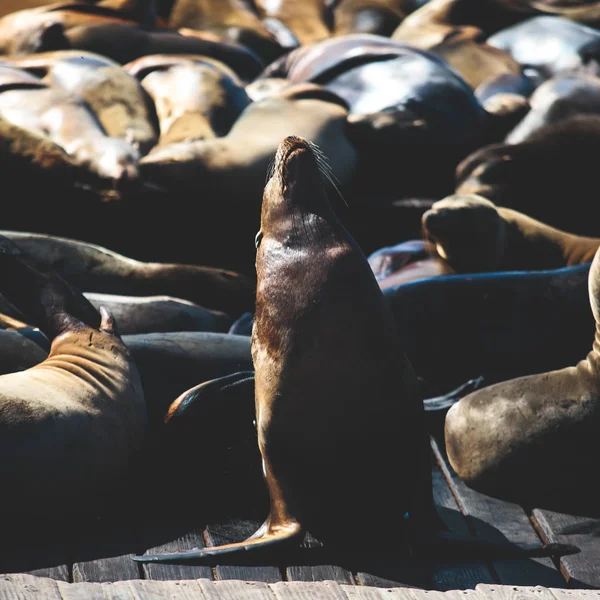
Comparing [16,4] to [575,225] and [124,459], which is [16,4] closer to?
[575,225]

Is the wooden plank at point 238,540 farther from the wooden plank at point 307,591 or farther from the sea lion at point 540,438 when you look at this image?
the sea lion at point 540,438

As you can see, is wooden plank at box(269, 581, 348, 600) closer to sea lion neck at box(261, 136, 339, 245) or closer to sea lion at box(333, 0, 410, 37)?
sea lion neck at box(261, 136, 339, 245)

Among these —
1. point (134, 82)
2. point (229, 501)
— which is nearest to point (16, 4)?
point (134, 82)

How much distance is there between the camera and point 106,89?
24.6 feet

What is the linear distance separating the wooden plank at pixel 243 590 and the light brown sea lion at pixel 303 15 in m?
9.51

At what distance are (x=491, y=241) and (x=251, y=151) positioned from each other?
1.75m

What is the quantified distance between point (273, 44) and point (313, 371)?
7.72 metres

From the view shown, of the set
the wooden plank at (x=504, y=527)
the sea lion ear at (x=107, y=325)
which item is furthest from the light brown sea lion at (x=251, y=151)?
the wooden plank at (x=504, y=527)

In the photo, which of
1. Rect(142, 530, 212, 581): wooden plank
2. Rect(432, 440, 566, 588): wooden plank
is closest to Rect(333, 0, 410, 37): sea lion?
Rect(432, 440, 566, 588): wooden plank

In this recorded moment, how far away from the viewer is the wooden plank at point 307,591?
264cm

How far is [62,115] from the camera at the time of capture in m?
6.96

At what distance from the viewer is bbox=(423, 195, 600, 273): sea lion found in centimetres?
589

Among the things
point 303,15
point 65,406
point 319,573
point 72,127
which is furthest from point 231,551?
point 303,15

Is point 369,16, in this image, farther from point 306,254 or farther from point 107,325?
point 306,254
